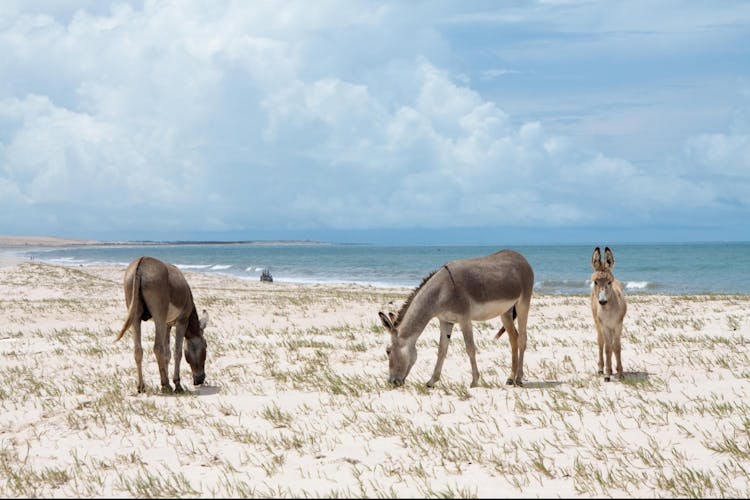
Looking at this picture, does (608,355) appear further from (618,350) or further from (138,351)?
(138,351)

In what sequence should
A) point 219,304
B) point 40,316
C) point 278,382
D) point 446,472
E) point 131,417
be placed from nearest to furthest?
point 446,472
point 131,417
point 278,382
point 40,316
point 219,304

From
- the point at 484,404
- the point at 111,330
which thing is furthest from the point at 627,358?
the point at 111,330

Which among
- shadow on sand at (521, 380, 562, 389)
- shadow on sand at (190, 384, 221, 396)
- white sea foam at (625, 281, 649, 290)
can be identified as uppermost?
shadow on sand at (521, 380, 562, 389)

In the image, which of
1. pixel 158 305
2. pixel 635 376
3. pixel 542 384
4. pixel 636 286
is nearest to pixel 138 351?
pixel 158 305

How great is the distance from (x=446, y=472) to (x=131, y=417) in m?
4.47

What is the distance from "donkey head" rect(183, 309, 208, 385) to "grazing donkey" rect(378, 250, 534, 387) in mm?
3238

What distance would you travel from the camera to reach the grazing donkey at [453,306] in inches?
396

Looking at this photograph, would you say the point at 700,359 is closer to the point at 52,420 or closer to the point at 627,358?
the point at 627,358

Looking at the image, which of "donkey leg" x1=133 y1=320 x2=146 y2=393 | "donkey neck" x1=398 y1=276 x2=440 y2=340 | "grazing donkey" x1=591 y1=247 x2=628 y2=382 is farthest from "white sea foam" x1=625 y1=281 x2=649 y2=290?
"donkey leg" x1=133 y1=320 x2=146 y2=393

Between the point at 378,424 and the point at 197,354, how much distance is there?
4759 millimetres

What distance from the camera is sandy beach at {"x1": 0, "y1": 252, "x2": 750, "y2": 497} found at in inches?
238

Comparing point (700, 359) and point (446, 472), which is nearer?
point (446, 472)

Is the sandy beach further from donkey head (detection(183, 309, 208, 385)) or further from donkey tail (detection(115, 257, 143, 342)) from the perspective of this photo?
donkey tail (detection(115, 257, 143, 342))

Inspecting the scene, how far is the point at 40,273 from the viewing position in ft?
141
